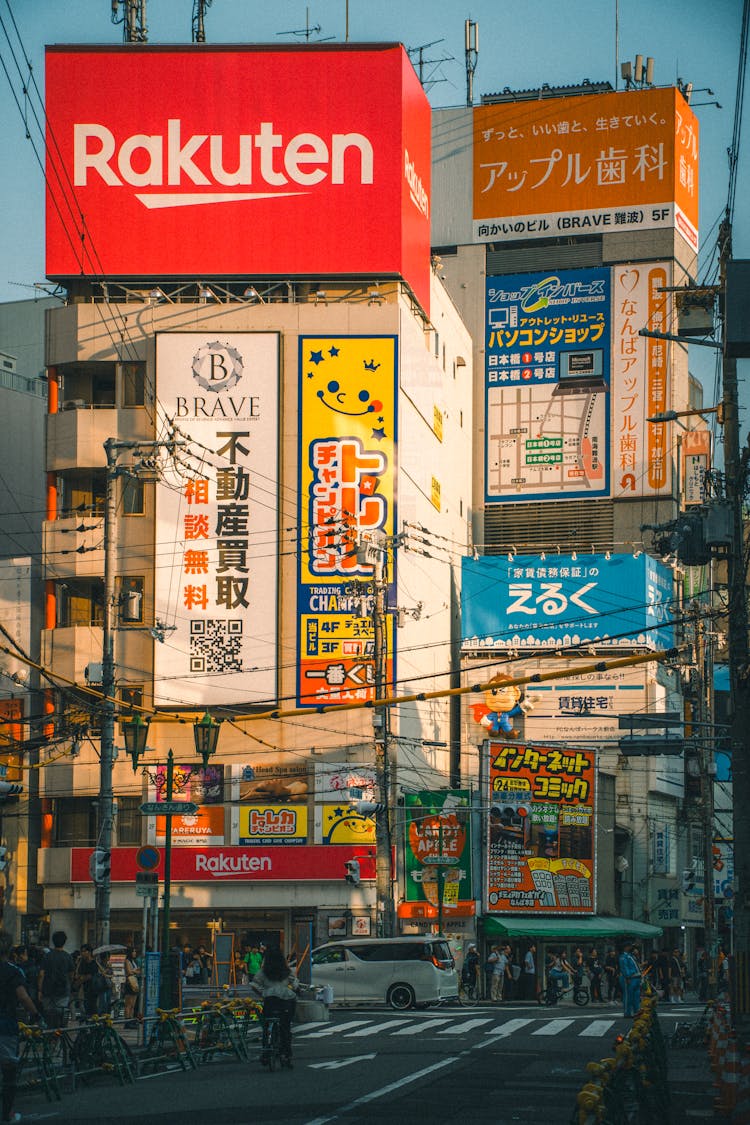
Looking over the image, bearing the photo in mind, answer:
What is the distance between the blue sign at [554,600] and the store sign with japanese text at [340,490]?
1017 centimetres

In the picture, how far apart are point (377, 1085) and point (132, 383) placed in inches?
1692

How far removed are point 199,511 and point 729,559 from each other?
33117mm

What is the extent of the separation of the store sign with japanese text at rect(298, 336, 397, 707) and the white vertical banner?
1.16 m

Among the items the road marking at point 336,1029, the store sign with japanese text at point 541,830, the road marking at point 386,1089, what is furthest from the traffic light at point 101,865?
the store sign with japanese text at point 541,830

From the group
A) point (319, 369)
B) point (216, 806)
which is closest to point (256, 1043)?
point (216, 806)

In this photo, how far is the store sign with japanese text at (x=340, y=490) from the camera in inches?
2191

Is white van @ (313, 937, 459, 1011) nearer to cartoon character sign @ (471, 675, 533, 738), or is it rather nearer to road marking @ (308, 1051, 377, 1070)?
road marking @ (308, 1051, 377, 1070)

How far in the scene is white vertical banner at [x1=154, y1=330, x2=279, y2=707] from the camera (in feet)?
183

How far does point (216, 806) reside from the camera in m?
55.2

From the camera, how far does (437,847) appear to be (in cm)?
5606

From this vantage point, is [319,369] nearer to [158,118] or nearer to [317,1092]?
[158,118]

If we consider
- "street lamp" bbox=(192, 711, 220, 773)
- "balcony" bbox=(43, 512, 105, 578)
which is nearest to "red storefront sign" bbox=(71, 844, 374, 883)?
"balcony" bbox=(43, 512, 105, 578)

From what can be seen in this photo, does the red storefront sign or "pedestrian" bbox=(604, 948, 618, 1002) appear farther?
the red storefront sign

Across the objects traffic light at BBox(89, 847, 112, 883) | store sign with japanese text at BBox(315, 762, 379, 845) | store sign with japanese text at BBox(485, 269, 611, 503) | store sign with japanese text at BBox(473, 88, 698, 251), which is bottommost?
traffic light at BBox(89, 847, 112, 883)
